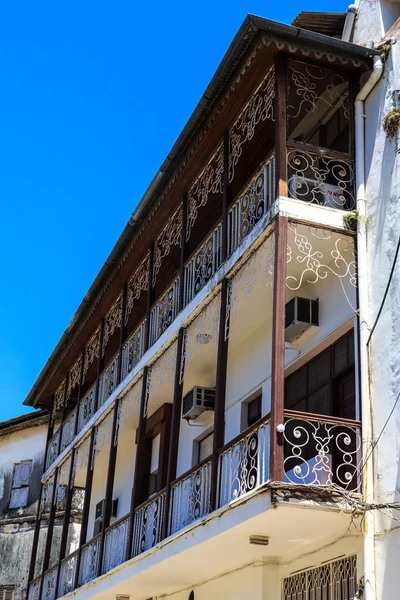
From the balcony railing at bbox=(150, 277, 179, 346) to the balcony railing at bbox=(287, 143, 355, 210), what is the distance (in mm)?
2974

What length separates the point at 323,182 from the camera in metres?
11.0

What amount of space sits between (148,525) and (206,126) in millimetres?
5717

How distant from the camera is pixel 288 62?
1095cm

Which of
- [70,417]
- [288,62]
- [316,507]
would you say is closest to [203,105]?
[288,62]

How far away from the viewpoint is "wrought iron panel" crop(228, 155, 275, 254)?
428 inches

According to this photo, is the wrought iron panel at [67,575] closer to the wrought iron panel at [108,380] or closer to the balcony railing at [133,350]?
the wrought iron panel at [108,380]

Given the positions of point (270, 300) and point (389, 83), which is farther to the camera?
point (270, 300)

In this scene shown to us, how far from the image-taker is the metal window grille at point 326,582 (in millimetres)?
9695

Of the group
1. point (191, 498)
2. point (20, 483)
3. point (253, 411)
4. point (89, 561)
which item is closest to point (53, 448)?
point (89, 561)

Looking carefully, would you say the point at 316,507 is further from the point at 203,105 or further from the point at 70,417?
the point at 70,417

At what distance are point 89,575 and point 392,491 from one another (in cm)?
760

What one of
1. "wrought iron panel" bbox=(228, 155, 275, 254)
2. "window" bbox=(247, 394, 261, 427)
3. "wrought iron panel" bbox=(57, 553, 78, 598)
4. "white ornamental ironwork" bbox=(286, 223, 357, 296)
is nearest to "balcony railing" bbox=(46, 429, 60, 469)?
"wrought iron panel" bbox=(57, 553, 78, 598)

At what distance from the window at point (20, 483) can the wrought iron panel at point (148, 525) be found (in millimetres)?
14819

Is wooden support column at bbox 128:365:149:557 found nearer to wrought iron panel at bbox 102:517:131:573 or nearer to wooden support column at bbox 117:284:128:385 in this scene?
wrought iron panel at bbox 102:517:131:573
